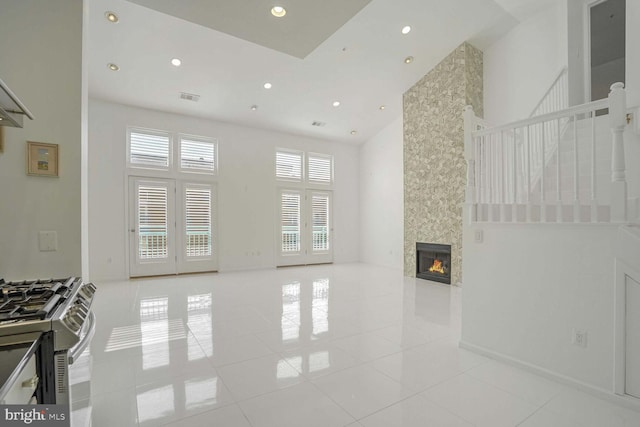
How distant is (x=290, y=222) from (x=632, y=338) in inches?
274

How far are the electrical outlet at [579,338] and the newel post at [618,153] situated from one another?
0.87 metres

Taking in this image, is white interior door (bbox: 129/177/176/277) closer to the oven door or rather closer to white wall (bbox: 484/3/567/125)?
the oven door

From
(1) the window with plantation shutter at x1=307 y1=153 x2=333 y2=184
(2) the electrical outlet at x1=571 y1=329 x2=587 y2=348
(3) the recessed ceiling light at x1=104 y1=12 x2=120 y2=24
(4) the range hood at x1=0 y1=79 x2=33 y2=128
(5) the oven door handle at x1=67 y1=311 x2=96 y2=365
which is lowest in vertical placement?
(2) the electrical outlet at x1=571 y1=329 x2=587 y2=348

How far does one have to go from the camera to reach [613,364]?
2.04 metres

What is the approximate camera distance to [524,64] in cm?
536

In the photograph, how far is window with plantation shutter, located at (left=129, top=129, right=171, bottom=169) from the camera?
6.39 m

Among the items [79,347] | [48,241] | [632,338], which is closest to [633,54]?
[632,338]

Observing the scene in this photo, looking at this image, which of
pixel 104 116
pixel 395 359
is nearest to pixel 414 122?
pixel 395 359

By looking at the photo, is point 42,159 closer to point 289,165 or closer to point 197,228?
point 197,228

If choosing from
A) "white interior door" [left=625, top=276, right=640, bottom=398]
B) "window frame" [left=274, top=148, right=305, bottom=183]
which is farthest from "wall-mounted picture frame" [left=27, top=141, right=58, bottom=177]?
"window frame" [left=274, top=148, right=305, bottom=183]

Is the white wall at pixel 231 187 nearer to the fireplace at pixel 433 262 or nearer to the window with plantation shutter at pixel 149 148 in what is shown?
the window with plantation shutter at pixel 149 148

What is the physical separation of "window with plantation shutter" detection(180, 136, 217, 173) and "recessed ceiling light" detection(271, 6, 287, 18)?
5.54 m

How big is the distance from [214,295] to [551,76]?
6942 millimetres

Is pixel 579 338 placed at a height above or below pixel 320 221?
below
